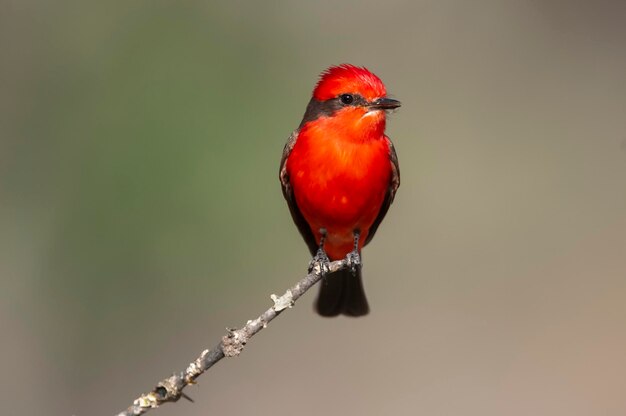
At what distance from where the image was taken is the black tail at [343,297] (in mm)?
5035

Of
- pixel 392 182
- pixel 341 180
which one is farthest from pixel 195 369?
pixel 392 182

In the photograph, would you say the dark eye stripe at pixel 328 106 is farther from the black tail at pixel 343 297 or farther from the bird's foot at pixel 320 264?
the black tail at pixel 343 297

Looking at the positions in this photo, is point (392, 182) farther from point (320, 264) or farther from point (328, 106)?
point (320, 264)

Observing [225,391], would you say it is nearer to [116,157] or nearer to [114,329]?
[114,329]

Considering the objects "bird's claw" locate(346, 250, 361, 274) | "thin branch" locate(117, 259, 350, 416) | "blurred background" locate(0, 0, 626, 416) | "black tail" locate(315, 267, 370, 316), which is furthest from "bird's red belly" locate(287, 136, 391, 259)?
"blurred background" locate(0, 0, 626, 416)

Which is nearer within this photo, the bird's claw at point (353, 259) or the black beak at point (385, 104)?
the black beak at point (385, 104)

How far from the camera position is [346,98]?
424cm

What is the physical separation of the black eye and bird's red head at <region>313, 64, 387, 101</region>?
2cm

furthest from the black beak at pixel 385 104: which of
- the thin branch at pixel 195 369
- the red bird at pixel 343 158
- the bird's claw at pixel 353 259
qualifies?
the thin branch at pixel 195 369

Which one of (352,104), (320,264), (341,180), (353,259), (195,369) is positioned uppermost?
(352,104)

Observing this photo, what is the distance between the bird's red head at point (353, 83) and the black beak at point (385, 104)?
0.10 feet

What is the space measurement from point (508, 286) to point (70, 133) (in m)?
3.23

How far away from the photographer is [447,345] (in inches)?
252

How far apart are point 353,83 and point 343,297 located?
1290mm
